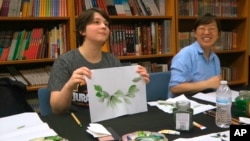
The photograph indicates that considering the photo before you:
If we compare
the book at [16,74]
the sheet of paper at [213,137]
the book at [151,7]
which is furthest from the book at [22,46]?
the sheet of paper at [213,137]

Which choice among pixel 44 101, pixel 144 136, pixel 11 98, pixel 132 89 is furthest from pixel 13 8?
pixel 144 136

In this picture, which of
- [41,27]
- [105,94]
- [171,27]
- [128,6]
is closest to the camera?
[105,94]

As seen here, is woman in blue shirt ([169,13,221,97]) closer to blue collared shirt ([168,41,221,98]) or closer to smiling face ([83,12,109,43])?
blue collared shirt ([168,41,221,98])

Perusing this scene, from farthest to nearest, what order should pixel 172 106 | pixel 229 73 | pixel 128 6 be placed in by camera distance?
pixel 229 73, pixel 128 6, pixel 172 106

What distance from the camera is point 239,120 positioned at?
1.20 meters

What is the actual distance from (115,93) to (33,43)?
4.62ft

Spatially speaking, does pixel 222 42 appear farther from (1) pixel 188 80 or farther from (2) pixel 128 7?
(1) pixel 188 80

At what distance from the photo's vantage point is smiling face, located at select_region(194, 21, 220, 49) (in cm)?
198

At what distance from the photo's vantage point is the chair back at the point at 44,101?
61.0 inches

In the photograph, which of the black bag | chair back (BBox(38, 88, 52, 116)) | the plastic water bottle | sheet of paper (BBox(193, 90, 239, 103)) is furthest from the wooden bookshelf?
the plastic water bottle

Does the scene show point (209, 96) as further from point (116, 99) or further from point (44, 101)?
point (44, 101)

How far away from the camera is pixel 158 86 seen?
194 cm

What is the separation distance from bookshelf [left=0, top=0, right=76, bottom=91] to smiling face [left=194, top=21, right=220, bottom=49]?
109 centimetres

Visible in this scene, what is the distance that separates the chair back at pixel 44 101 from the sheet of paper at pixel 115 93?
445 mm
